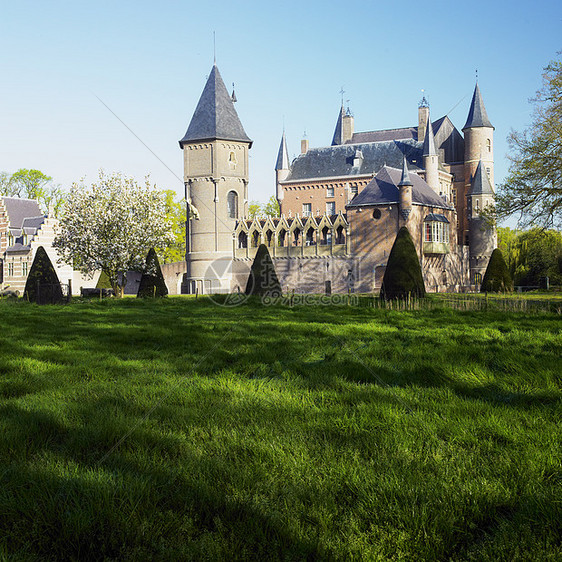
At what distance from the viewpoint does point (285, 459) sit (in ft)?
10.9

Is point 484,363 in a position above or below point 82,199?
below

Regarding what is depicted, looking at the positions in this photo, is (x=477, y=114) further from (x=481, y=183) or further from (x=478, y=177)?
(x=481, y=183)

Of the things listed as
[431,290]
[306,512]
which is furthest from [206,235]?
[306,512]

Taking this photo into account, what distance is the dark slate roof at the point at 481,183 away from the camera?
53.0 metres

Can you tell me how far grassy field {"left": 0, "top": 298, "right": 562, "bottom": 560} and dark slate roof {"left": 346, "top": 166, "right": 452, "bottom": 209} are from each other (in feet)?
129

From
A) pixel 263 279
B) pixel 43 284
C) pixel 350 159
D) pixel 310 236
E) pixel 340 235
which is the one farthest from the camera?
pixel 350 159

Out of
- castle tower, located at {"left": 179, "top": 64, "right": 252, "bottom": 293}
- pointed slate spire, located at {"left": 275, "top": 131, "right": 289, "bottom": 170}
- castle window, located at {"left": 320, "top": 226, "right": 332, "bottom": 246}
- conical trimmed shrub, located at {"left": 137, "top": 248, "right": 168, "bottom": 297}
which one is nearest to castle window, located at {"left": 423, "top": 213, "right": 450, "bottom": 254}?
castle window, located at {"left": 320, "top": 226, "right": 332, "bottom": 246}

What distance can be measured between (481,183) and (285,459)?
2159 inches

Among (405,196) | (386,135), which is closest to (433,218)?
(405,196)

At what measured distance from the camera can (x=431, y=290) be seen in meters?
46.4

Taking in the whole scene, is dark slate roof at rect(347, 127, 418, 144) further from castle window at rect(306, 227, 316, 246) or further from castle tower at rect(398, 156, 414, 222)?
castle tower at rect(398, 156, 414, 222)

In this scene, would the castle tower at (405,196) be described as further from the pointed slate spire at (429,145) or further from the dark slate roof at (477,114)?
the dark slate roof at (477,114)

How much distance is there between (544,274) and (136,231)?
3368cm

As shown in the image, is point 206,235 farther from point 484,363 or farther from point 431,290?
point 484,363
